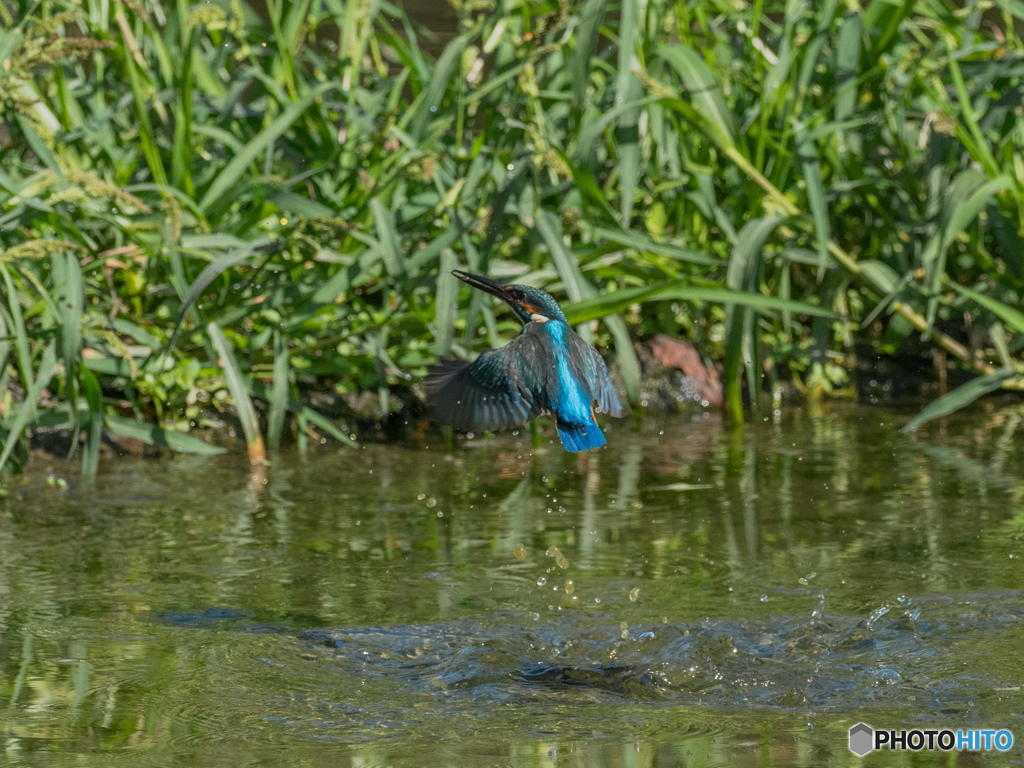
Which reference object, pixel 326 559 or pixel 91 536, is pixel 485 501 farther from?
pixel 91 536

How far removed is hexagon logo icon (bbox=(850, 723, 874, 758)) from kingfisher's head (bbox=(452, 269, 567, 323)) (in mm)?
1003

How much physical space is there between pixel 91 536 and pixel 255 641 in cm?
96

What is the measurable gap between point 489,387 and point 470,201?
66.4 inches

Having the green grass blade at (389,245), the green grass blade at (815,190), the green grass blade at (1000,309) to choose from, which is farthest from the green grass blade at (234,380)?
the green grass blade at (1000,309)

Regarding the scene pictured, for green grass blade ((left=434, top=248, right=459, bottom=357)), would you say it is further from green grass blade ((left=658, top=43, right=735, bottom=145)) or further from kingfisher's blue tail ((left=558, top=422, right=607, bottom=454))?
kingfisher's blue tail ((left=558, top=422, right=607, bottom=454))

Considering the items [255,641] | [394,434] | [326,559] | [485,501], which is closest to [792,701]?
[255,641]

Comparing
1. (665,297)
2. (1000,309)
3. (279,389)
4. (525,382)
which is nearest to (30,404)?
(279,389)

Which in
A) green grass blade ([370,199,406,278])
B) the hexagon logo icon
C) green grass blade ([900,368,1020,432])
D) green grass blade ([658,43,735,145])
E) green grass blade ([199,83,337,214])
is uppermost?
green grass blade ([658,43,735,145])

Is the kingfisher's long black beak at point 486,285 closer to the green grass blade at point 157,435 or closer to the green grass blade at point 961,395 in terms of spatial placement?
the green grass blade at point 157,435

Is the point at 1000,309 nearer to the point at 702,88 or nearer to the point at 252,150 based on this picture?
the point at 702,88

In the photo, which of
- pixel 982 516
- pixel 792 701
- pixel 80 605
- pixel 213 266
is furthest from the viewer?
pixel 213 266

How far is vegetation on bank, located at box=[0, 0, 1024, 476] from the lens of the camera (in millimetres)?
4492

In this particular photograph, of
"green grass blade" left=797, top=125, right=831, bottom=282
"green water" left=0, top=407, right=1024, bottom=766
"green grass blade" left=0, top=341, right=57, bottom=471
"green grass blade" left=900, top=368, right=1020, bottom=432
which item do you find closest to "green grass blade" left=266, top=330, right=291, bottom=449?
"green water" left=0, top=407, right=1024, bottom=766

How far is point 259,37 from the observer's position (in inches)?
207
